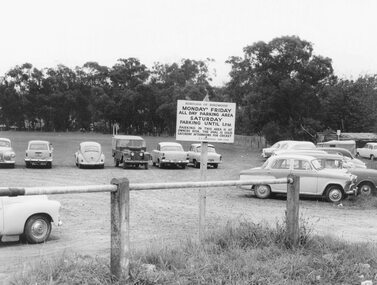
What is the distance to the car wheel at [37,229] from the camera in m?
8.74

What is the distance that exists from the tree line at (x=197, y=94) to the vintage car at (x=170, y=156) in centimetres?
1764

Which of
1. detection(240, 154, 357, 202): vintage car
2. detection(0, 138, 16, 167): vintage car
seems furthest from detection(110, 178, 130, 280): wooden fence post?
detection(0, 138, 16, 167): vintage car

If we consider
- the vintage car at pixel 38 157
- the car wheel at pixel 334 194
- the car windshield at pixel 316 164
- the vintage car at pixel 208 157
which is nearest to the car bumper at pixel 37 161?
the vintage car at pixel 38 157

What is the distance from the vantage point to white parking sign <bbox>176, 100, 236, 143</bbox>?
23.0 ft

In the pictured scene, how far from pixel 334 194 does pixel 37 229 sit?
441 inches

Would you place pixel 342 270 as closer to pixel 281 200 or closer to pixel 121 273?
pixel 121 273

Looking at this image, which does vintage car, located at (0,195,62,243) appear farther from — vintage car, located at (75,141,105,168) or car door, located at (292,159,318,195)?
vintage car, located at (75,141,105,168)

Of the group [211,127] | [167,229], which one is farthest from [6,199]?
[211,127]

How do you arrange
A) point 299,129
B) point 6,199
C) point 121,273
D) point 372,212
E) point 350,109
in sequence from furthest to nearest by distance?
point 350,109 → point 299,129 → point 372,212 → point 6,199 → point 121,273

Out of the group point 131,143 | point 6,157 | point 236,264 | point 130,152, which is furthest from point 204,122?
point 131,143

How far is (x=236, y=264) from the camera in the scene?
211 inches

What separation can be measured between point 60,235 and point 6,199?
1483 millimetres

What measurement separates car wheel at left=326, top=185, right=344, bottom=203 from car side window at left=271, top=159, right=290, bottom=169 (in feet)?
5.43

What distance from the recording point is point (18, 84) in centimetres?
8944
